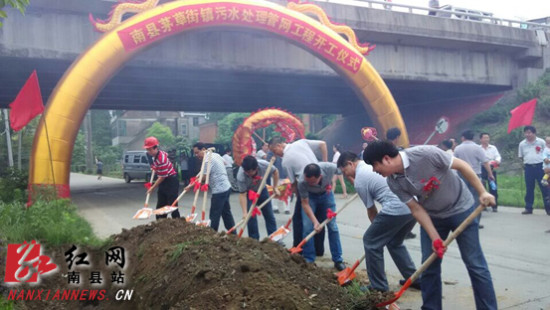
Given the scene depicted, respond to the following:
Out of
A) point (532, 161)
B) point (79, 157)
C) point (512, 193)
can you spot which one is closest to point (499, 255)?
point (532, 161)

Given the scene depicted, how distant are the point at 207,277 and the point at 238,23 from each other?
965 cm

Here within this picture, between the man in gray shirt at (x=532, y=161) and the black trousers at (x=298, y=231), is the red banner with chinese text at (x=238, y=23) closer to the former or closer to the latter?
the man in gray shirt at (x=532, y=161)

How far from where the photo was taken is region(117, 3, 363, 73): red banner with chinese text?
11.7 meters

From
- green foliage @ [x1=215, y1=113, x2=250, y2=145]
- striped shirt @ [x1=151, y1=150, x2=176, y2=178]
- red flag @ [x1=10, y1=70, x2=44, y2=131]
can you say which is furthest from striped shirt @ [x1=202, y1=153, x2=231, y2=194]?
green foliage @ [x1=215, y1=113, x2=250, y2=145]

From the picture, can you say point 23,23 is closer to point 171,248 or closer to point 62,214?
point 62,214

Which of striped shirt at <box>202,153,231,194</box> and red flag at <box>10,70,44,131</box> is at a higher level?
red flag at <box>10,70,44,131</box>

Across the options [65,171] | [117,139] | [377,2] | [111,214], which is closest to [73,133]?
[65,171]

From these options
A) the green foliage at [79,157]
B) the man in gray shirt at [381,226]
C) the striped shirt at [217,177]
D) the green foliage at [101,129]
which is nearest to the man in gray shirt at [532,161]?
the man in gray shirt at [381,226]

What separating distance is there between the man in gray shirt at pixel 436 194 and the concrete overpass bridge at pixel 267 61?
10018 mm

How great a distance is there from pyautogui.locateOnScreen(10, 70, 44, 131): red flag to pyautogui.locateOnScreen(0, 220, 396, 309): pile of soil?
146 inches

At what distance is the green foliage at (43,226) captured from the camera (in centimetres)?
674

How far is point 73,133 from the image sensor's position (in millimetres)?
10898

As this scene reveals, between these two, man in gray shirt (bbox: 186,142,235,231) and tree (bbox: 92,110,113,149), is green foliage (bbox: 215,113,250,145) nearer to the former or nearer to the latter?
tree (bbox: 92,110,113,149)

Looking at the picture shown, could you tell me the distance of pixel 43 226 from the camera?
274 inches
